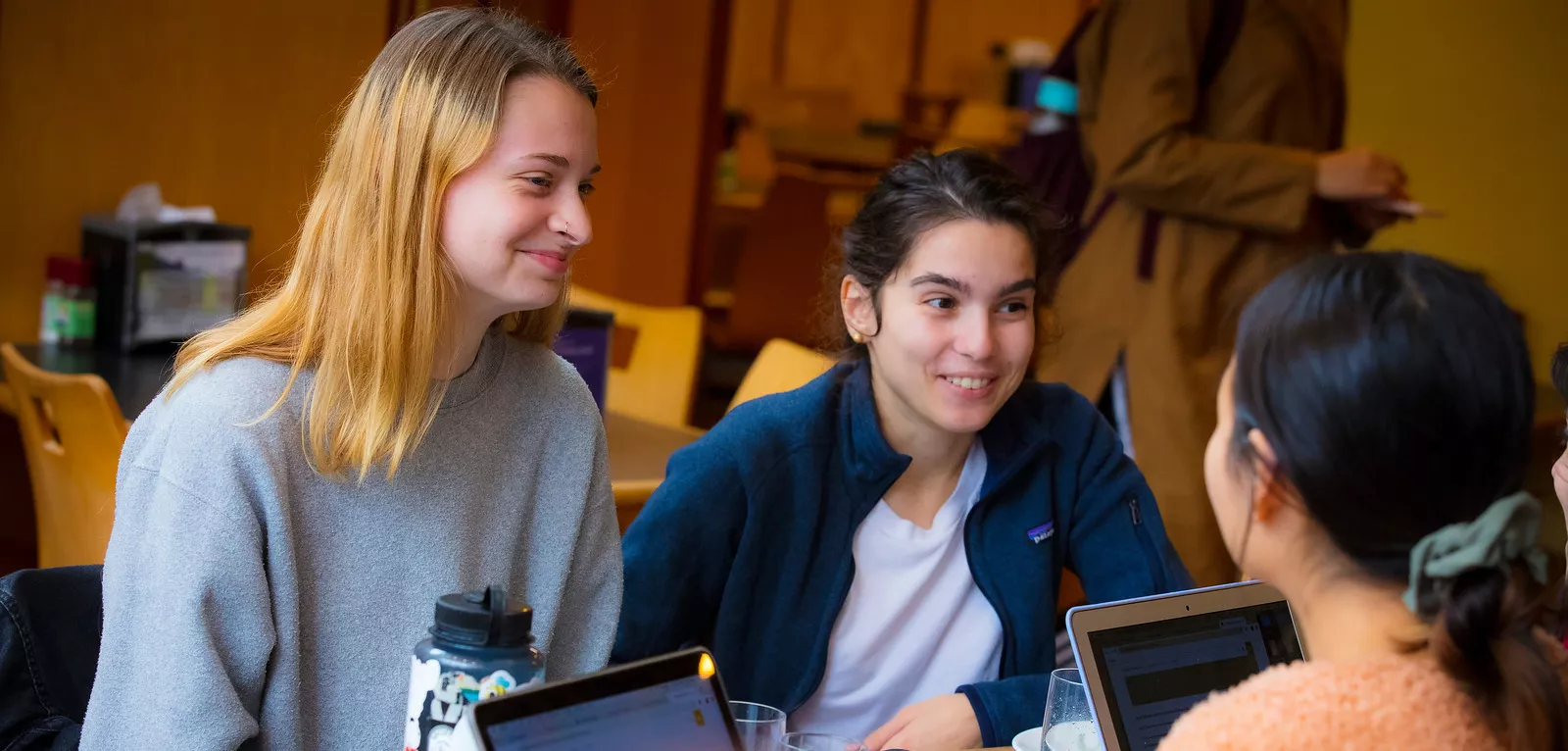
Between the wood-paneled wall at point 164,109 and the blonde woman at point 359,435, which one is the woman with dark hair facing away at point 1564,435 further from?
the wood-paneled wall at point 164,109

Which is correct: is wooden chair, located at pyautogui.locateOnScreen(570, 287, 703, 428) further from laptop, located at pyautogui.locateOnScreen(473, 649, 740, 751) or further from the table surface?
laptop, located at pyautogui.locateOnScreen(473, 649, 740, 751)

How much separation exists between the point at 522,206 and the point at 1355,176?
6.26 ft

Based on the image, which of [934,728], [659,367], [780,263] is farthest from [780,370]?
[780,263]

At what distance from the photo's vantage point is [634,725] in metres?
1.00

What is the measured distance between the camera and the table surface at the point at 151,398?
2602mm

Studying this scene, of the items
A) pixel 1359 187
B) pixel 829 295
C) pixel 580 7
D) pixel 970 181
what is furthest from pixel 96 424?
pixel 580 7

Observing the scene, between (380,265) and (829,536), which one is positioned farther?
(829,536)

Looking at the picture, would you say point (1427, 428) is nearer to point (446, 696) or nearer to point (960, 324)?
point (446, 696)

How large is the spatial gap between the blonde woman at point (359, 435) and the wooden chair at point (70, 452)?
934mm

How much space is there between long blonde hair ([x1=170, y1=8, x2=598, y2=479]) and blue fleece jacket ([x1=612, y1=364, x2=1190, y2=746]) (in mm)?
476

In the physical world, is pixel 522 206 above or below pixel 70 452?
above

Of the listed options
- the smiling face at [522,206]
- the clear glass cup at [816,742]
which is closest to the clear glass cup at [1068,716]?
the clear glass cup at [816,742]

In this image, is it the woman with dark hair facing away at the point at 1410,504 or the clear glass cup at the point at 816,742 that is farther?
the clear glass cup at the point at 816,742

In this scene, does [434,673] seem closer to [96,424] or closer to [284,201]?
[96,424]
